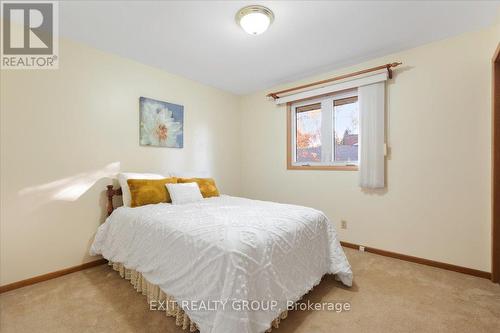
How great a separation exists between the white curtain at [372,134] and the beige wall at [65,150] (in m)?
2.58

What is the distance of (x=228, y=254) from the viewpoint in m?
1.27

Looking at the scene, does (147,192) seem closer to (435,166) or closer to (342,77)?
(342,77)

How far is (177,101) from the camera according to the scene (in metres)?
3.33

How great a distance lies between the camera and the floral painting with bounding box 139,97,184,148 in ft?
9.66

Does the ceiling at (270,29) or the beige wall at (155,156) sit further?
the beige wall at (155,156)

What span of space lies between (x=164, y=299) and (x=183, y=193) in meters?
1.15

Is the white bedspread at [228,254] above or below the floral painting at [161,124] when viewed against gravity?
below

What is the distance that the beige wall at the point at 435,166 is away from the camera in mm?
2244

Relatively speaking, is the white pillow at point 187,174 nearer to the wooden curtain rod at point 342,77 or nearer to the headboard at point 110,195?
the headboard at point 110,195

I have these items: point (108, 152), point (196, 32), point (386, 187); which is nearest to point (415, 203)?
point (386, 187)

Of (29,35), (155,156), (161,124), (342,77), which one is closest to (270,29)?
(342,77)

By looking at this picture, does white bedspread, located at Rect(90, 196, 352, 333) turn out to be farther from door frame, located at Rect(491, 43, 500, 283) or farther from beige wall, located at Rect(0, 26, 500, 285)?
door frame, located at Rect(491, 43, 500, 283)

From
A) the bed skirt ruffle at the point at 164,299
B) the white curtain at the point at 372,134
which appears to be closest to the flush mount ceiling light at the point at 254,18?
the white curtain at the point at 372,134

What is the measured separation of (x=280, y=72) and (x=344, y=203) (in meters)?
2.05
